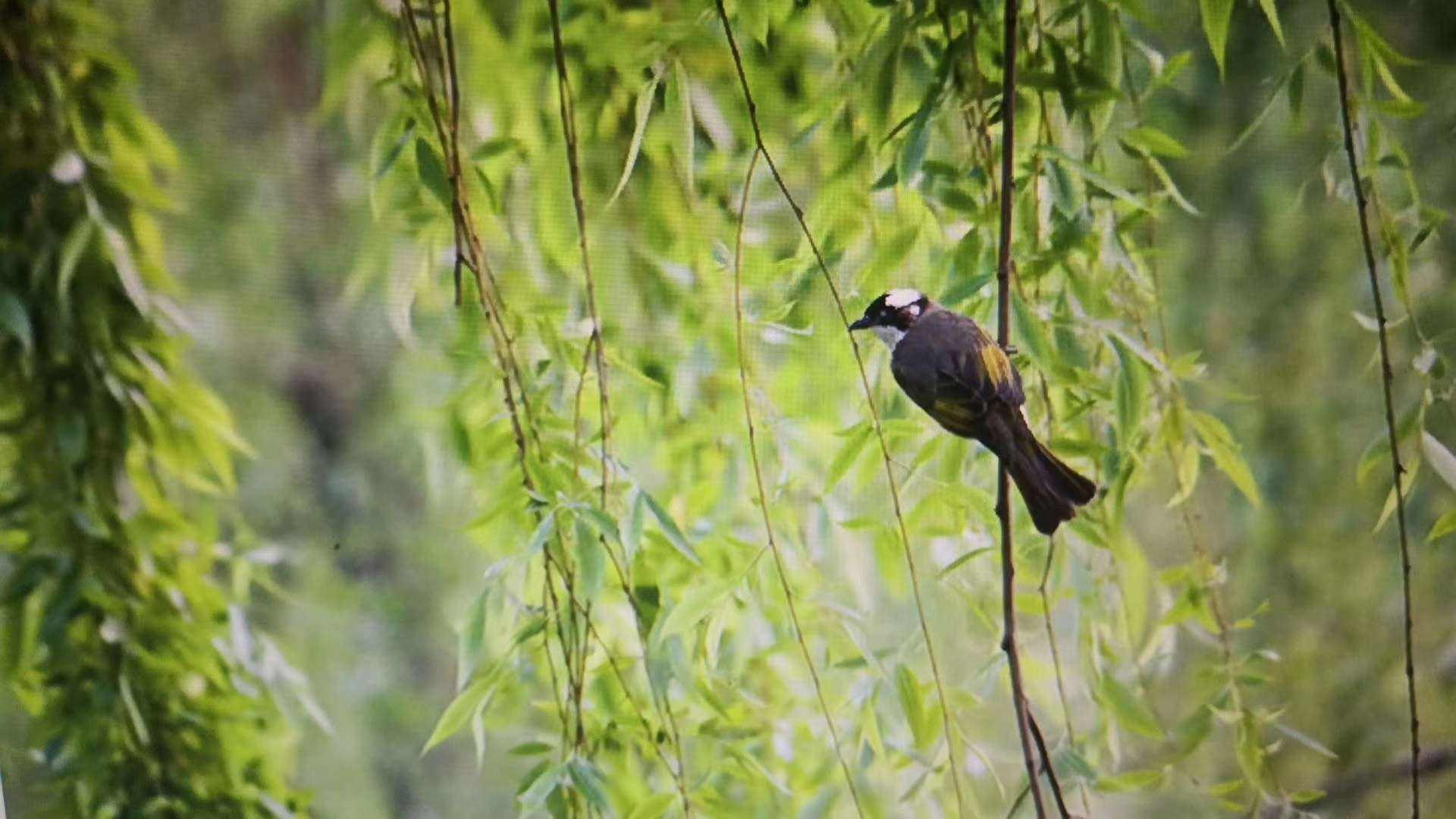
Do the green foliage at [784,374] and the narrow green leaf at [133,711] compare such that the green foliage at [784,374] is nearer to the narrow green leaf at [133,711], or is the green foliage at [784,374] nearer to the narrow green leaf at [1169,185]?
the narrow green leaf at [1169,185]

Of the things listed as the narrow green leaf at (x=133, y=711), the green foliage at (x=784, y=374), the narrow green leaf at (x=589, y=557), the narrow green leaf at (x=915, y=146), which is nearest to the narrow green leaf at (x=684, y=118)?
the green foliage at (x=784, y=374)

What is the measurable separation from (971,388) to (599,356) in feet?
0.80

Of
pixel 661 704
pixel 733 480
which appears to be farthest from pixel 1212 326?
pixel 661 704

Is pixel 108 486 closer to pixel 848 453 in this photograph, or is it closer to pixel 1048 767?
pixel 848 453

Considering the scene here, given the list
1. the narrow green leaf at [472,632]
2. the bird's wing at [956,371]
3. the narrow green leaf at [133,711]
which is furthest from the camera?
the narrow green leaf at [133,711]

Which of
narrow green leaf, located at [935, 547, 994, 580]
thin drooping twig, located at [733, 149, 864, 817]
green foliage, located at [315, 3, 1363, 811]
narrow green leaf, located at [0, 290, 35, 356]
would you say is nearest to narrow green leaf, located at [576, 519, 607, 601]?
green foliage, located at [315, 3, 1363, 811]

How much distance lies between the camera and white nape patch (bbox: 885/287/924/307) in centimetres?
62

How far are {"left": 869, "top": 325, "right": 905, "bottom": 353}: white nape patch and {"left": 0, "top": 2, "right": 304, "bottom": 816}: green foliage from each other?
0.49 meters

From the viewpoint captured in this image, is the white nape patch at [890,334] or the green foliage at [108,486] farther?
the green foliage at [108,486]

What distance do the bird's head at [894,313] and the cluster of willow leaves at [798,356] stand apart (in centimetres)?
1

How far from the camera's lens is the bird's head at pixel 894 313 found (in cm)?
62

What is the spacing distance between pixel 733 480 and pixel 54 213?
0.52 m

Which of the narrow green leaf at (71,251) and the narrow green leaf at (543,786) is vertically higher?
the narrow green leaf at (71,251)

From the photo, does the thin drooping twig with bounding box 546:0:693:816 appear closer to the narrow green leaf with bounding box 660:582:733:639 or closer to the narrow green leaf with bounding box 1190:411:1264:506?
the narrow green leaf with bounding box 660:582:733:639
